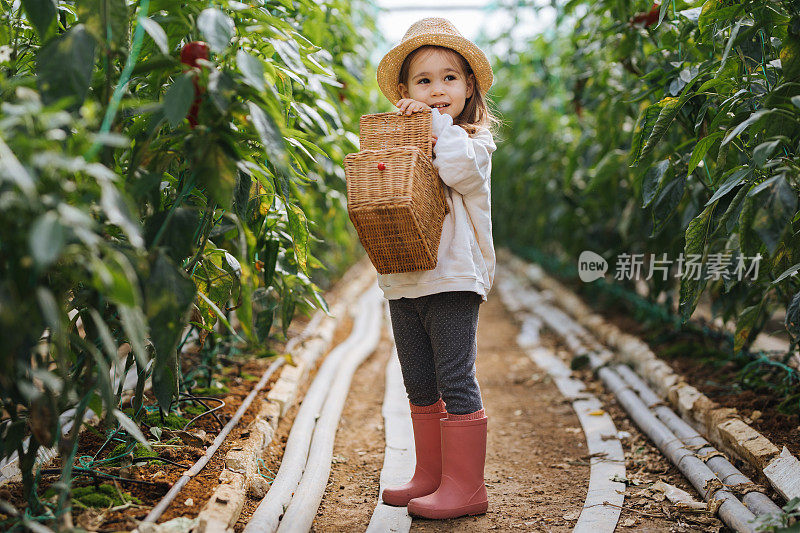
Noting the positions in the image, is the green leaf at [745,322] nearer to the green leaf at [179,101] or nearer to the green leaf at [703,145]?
the green leaf at [703,145]

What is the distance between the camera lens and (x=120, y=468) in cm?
142

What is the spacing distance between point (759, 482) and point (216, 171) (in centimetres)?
147

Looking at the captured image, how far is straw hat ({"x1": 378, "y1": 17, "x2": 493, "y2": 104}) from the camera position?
1.67m

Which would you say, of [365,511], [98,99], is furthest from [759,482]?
[98,99]

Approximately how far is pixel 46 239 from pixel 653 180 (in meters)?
1.50

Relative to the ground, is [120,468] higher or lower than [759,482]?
higher

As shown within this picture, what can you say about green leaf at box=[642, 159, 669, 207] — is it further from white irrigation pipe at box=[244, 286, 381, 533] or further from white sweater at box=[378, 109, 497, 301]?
white irrigation pipe at box=[244, 286, 381, 533]

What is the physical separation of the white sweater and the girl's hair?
5.4 inches

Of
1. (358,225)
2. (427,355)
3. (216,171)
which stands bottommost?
(427,355)

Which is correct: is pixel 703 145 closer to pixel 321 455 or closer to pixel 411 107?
pixel 411 107

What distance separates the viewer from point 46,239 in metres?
0.82

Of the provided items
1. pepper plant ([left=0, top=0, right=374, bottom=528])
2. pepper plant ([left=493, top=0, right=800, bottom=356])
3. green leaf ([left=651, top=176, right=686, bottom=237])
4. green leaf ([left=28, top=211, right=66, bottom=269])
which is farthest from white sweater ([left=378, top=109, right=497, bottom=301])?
green leaf ([left=28, top=211, right=66, bottom=269])

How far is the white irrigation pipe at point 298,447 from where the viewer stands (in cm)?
145

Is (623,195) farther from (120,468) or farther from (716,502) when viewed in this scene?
(120,468)
